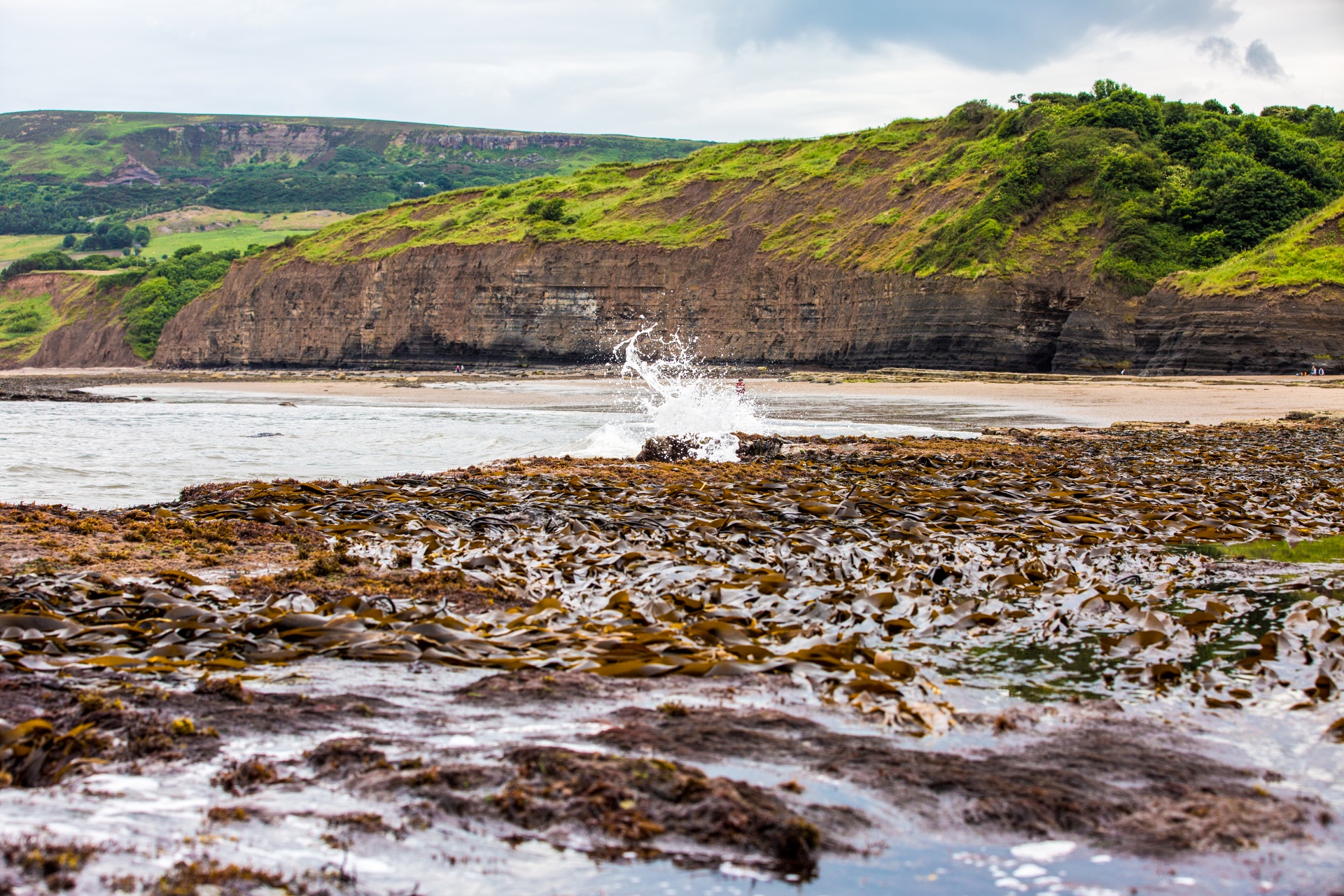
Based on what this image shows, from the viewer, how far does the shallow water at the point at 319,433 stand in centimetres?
1405

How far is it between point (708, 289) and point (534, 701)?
2411 inches

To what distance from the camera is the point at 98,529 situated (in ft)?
28.9

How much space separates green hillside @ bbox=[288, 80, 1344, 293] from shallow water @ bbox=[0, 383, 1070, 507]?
73.3 ft

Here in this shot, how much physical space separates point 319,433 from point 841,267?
4178cm

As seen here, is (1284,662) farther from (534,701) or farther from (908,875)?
(534,701)

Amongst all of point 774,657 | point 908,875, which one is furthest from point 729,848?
point 774,657

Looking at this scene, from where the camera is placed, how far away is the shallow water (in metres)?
14.0

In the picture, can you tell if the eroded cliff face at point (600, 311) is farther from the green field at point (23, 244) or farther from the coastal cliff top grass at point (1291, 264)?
the green field at point (23, 244)

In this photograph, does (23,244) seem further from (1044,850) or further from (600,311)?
(1044,850)

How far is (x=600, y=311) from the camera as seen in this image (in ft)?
222

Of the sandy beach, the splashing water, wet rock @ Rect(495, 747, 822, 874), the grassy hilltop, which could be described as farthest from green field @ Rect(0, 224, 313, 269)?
wet rock @ Rect(495, 747, 822, 874)

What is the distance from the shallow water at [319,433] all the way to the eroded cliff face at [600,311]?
18.4 metres

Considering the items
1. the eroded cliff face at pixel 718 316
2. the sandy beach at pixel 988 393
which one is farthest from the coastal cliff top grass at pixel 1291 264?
the sandy beach at pixel 988 393

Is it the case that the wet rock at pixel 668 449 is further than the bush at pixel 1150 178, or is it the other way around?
the bush at pixel 1150 178
